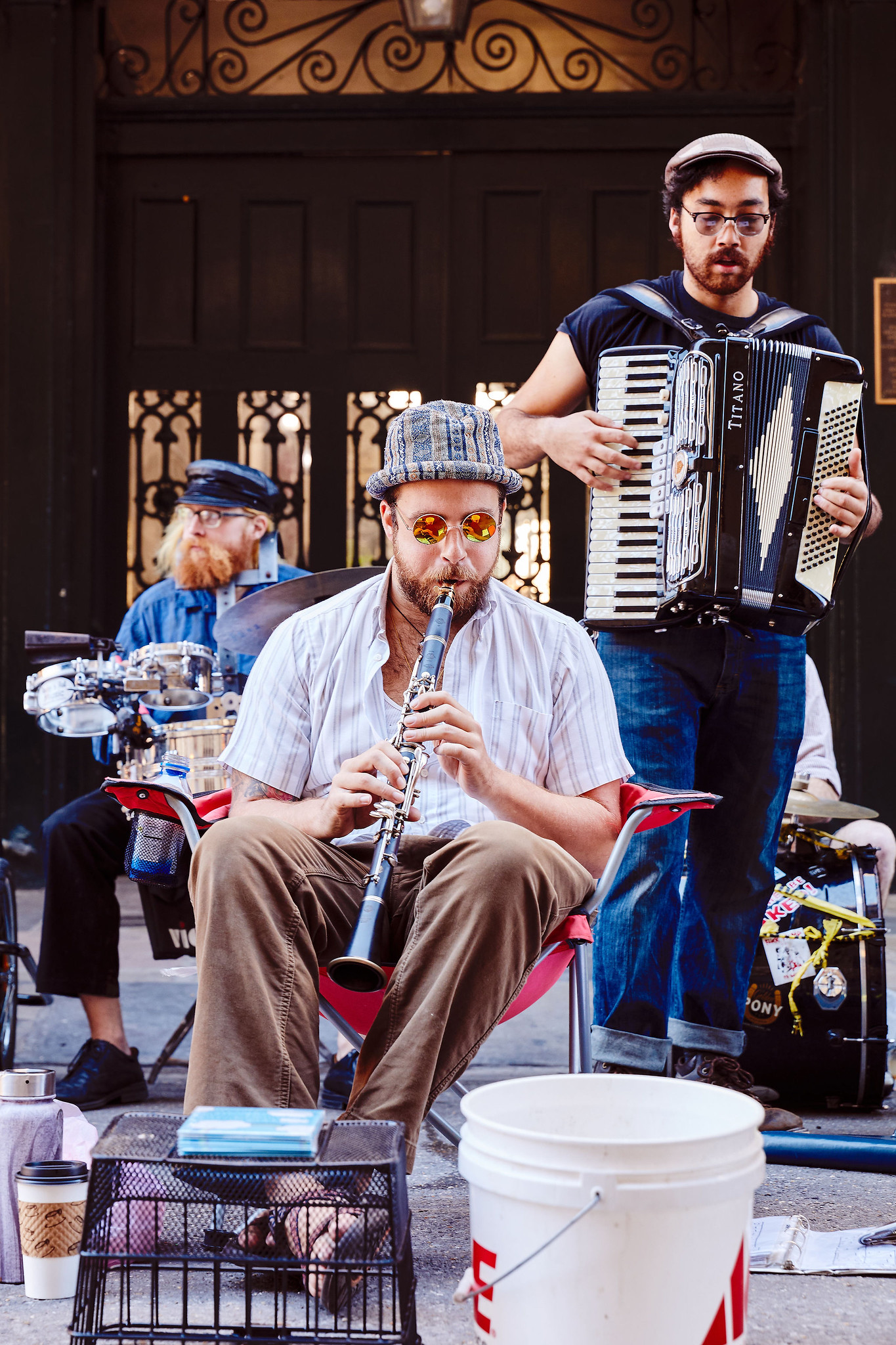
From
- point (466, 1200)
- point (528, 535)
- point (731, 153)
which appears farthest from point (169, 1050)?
point (528, 535)

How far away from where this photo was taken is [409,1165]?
1.95 metres

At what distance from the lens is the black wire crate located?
1678 mm

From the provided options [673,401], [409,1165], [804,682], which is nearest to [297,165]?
[673,401]

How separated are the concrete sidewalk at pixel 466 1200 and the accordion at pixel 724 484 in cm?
116

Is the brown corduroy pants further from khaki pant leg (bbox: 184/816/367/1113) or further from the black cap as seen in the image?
the black cap

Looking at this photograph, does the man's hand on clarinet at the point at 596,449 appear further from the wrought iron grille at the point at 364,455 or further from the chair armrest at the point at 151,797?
the wrought iron grille at the point at 364,455

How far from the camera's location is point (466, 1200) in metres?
2.56

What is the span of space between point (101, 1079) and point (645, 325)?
84.9 inches

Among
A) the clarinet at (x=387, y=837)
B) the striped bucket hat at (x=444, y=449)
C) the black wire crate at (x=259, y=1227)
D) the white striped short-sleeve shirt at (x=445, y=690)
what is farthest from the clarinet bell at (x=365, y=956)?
the striped bucket hat at (x=444, y=449)

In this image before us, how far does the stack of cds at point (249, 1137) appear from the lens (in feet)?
5.56

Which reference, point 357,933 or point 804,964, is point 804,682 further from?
point 357,933

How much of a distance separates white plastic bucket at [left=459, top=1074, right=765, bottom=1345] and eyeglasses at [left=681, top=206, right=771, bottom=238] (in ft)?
6.85

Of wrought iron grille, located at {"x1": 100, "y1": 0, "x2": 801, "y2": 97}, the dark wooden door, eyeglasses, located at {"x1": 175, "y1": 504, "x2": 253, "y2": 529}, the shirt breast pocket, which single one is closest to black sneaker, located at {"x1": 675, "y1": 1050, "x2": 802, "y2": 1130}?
the shirt breast pocket

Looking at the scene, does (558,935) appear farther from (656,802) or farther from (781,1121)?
(781,1121)
